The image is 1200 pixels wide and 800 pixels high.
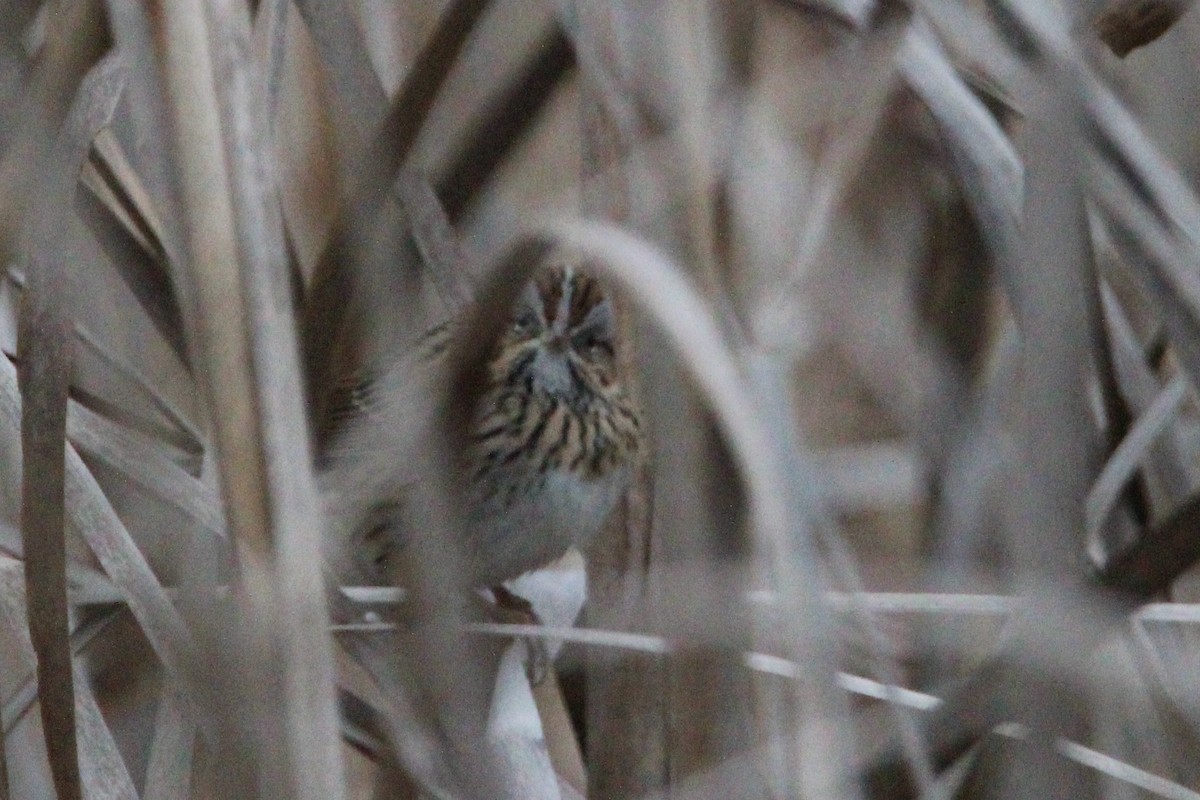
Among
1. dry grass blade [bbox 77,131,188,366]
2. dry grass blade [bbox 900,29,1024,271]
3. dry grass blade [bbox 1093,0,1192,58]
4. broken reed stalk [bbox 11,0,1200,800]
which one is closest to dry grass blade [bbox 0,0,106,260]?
broken reed stalk [bbox 11,0,1200,800]

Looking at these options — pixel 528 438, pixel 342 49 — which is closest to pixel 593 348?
pixel 528 438

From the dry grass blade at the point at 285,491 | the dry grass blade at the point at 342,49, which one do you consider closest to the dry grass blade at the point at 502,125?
the dry grass blade at the point at 342,49

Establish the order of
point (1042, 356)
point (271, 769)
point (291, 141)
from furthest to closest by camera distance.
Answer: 1. point (291, 141)
2. point (271, 769)
3. point (1042, 356)

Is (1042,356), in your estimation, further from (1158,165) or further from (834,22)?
(834,22)

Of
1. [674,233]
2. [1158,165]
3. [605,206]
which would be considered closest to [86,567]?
[605,206]

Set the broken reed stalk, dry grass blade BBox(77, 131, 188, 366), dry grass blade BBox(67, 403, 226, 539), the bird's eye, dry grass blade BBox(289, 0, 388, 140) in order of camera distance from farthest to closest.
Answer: the bird's eye < dry grass blade BBox(77, 131, 188, 366) < dry grass blade BBox(289, 0, 388, 140) < dry grass blade BBox(67, 403, 226, 539) < the broken reed stalk

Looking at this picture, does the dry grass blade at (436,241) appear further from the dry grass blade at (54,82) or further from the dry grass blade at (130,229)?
the dry grass blade at (54,82)

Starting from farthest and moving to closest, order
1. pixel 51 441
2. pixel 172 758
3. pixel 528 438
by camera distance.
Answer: pixel 528 438, pixel 172 758, pixel 51 441

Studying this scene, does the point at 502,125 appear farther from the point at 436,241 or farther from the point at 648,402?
the point at 648,402

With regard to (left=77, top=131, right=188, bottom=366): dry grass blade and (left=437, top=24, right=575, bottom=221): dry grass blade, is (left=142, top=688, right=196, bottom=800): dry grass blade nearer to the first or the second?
(left=77, top=131, right=188, bottom=366): dry grass blade
